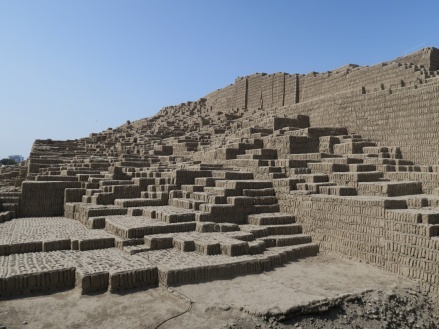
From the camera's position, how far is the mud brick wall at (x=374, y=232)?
26.2 ft

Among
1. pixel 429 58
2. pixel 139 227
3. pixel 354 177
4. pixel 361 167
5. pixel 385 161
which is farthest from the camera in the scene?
pixel 429 58

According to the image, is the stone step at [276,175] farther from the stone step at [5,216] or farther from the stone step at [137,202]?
the stone step at [5,216]

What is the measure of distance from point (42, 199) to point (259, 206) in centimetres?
733

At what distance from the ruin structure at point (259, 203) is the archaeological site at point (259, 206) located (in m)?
0.03

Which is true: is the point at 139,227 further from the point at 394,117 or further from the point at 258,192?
the point at 394,117

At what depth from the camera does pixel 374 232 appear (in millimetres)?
9180

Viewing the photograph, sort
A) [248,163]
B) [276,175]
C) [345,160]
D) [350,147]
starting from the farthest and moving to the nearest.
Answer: [350,147] < [248,163] < [345,160] < [276,175]

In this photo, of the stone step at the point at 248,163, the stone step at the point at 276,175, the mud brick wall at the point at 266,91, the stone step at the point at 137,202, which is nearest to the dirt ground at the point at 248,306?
the stone step at the point at 276,175

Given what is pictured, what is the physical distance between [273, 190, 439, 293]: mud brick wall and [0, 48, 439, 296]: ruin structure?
0.03 m

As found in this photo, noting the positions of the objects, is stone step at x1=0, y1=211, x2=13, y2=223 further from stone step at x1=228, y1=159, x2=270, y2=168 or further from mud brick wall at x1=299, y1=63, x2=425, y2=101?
mud brick wall at x1=299, y1=63, x2=425, y2=101

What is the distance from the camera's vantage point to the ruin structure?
796cm

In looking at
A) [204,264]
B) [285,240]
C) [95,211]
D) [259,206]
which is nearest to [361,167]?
[259,206]

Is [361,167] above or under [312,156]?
under

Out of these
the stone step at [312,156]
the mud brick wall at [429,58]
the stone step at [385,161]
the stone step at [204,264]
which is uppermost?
the mud brick wall at [429,58]
